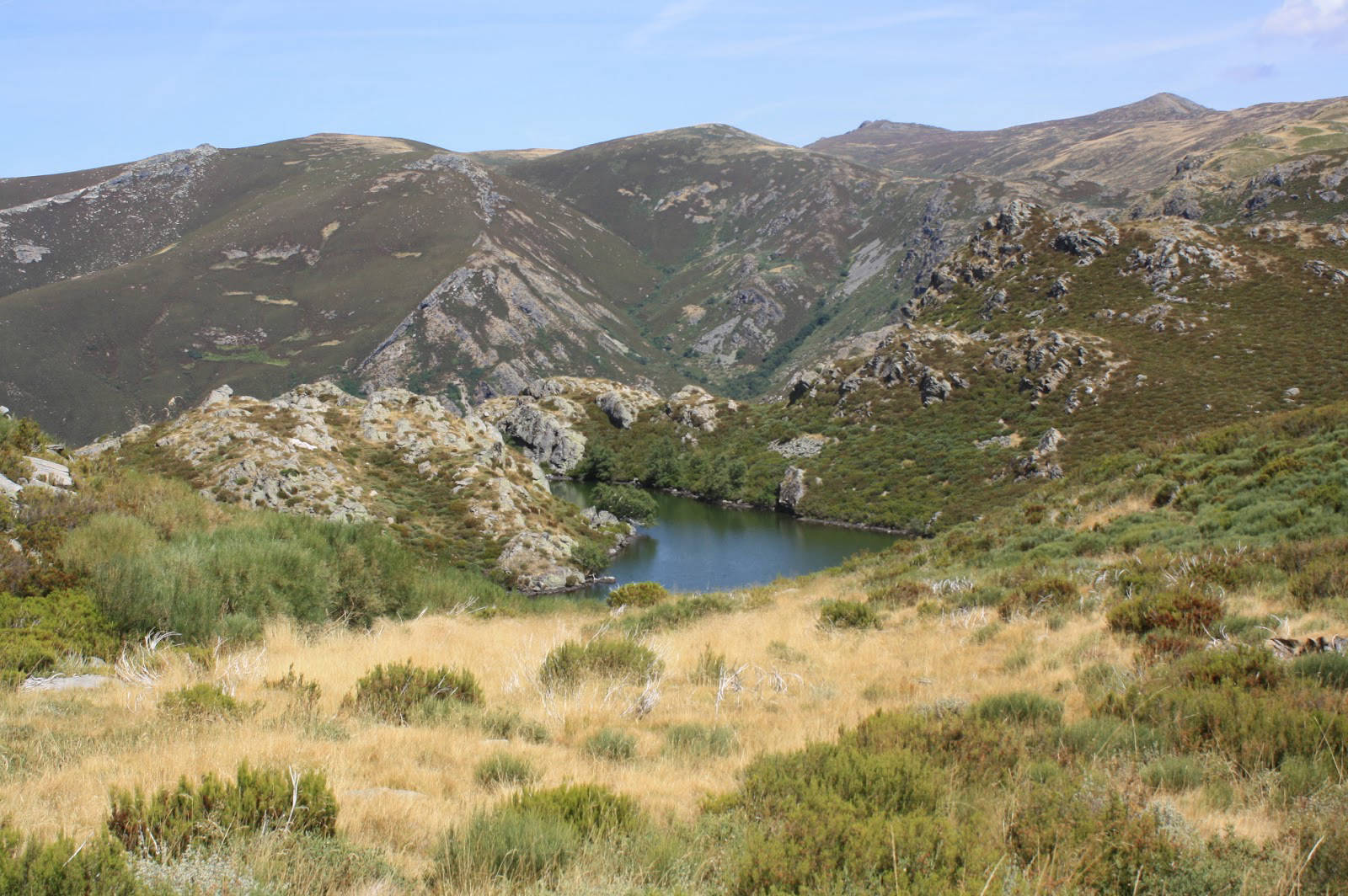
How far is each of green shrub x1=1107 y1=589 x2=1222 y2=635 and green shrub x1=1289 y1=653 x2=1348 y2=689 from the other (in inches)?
76.3

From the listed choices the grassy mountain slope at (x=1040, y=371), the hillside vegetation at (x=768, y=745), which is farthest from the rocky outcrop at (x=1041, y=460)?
the hillside vegetation at (x=768, y=745)

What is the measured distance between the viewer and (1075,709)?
6922 millimetres

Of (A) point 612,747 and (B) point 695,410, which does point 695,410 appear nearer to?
(B) point 695,410

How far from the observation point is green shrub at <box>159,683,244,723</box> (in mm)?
6191

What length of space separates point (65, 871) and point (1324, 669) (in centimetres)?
890

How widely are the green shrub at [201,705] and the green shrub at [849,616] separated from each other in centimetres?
886

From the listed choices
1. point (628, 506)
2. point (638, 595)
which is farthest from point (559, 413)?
point (638, 595)

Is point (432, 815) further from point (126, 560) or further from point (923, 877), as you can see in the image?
point (126, 560)

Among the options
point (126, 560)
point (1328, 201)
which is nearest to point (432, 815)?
point (126, 560)

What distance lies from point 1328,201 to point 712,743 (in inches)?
6090

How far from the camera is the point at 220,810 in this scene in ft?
13.6

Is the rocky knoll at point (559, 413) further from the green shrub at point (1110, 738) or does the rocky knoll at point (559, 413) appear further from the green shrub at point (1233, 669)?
the green shrub at point (1110, 738)

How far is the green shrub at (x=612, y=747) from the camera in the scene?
6.10 meters

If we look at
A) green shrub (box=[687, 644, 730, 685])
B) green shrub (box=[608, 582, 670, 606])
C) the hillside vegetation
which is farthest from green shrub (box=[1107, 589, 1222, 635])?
green shrub (box=[608, 582, 670, 606])
